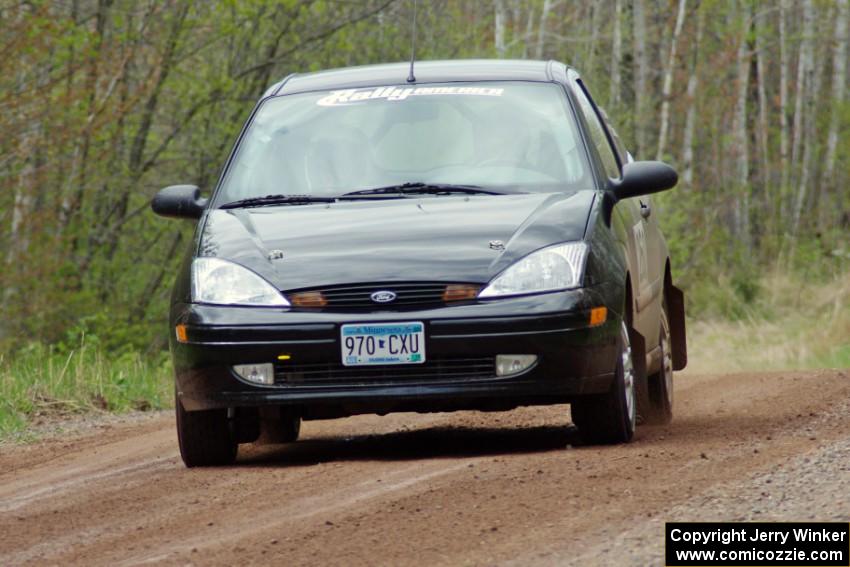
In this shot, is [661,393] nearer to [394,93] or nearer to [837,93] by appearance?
[394,93]

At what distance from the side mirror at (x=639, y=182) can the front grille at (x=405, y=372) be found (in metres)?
1.24

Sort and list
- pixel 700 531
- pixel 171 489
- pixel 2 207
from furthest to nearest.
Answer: pixel 2 207
pixel 171 489
pixel 700 531

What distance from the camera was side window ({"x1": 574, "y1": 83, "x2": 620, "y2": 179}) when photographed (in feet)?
25.4

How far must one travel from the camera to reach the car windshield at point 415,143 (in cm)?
735

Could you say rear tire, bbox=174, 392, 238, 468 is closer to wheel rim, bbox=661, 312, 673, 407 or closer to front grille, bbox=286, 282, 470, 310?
front grille, bbox=286, 282, 470, 310

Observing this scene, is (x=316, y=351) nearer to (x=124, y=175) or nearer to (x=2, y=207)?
(x=2, y=207)

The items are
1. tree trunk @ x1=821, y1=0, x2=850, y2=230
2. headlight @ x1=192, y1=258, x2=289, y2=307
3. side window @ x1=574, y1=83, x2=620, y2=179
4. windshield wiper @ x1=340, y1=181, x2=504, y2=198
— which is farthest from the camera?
tree trunk @ x1=821, y1=0, x2=850, y2=230

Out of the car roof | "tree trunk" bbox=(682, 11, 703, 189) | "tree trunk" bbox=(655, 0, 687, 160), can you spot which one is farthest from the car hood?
"tree trunk" bbox=(682, 11, 703, 189)

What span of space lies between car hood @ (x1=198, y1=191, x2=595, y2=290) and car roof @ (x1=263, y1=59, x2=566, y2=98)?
3.35ft

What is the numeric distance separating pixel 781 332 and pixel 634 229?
35.0ft

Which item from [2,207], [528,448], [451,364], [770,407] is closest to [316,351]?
[451,364]

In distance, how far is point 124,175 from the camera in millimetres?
19578

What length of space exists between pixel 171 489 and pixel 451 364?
1.18 meters

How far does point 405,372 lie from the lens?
6.45 m
